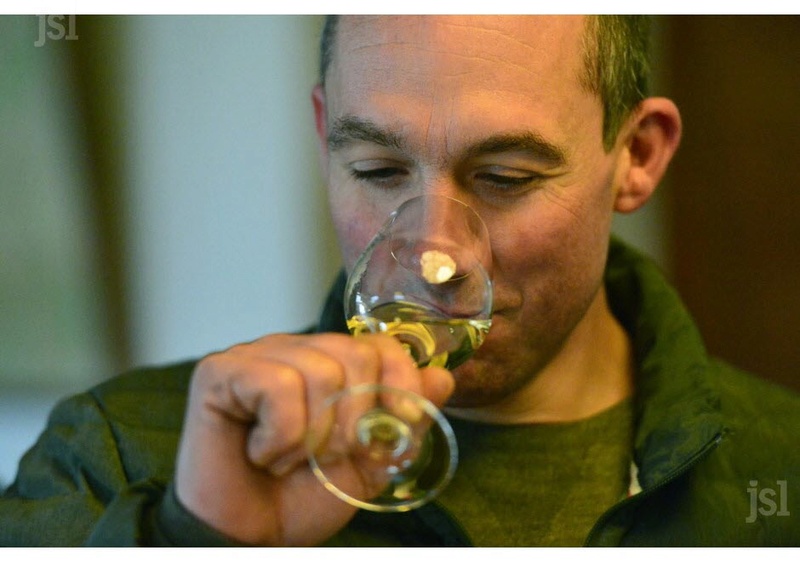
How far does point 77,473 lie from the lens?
4.25 ft

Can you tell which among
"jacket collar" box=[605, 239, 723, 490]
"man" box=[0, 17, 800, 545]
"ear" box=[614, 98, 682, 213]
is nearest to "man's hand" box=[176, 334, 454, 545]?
"man" box=[0, 17, 800, 545]

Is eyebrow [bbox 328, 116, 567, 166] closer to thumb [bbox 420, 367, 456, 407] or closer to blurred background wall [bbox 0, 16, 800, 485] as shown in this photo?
thumb [bbox 420, 367, 456, 407]

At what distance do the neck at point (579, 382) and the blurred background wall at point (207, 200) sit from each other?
3.95 ft

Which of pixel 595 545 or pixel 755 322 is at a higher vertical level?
pixel 595 545

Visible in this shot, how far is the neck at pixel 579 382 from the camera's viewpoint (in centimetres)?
142

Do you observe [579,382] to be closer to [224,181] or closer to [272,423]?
[272,423]

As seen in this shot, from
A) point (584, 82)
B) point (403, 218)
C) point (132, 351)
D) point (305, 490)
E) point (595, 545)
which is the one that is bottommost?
point (132, 351)

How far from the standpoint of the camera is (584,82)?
1.33 metres

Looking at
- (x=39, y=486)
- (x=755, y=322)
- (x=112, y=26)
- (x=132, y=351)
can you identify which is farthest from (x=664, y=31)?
(x=39, y=486)

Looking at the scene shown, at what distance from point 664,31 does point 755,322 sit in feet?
2.59

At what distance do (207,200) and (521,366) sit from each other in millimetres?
1587

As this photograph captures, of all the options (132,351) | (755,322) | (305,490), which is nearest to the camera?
(305,490)

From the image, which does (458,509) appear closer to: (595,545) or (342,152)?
(595,545)

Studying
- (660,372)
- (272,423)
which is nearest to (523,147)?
(660,372)
